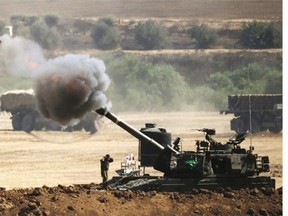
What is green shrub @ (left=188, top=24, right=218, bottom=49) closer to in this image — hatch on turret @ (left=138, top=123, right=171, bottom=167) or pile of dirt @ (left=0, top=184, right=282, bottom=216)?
hatch on turret @ (left=138, top=123, right=171, bottom=167)

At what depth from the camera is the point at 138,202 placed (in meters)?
25.7

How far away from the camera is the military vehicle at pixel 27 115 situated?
52656 millimetres

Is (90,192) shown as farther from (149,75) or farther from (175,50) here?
(175,50)

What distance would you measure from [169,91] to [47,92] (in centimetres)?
4121

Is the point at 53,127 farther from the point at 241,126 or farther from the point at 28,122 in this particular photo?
the point at 241,126

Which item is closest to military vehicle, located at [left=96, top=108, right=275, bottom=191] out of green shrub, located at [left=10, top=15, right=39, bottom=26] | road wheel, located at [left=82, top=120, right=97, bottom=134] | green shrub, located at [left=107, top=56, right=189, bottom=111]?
road wheel, located at [left=82, top=120, right=97, bottom=134]

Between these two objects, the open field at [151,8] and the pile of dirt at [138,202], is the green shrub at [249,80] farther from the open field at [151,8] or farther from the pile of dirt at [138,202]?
the pile of dirt at [138,202]

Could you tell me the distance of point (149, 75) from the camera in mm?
69562

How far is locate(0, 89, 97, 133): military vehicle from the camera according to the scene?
52656 millimetres

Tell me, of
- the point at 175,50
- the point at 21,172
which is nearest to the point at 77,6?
the point at 175,50

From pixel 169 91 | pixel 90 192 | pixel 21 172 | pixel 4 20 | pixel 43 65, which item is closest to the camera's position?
pixel 90 192

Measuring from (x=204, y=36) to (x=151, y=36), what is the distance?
15.7 feet

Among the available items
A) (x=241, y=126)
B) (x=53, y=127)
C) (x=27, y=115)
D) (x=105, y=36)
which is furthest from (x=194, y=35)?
(x=27, y=115)

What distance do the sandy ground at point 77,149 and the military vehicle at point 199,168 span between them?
11.0 meters
